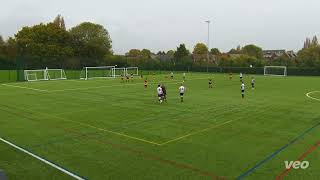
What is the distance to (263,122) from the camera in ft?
63.2

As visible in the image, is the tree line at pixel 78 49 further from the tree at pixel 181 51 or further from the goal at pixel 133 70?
the tree at pixel 181 51

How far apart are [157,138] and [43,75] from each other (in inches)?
1980

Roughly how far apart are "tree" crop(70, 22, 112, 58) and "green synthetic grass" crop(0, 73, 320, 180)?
7930cm

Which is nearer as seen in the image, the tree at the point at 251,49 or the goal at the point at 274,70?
the goal at the point at 274,70

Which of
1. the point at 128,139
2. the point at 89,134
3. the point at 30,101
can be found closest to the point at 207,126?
the point at 128,139

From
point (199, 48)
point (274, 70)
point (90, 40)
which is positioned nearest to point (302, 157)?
point (274, 70)

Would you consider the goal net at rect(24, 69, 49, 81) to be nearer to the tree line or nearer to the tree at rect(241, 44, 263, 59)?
the tree line

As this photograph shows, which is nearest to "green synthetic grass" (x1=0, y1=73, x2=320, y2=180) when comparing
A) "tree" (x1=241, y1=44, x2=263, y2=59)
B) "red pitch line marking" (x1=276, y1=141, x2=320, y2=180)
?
"red pitch line marking" (x1=276, y1=141, x2=320, y2=180)

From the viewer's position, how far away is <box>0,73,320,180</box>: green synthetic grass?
11188mm

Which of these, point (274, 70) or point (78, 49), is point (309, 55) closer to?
point (274, 70)

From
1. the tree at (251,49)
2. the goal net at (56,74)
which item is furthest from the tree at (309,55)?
the goal net at (56,74)

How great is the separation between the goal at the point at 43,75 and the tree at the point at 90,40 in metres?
38.2

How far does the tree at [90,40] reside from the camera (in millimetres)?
103550

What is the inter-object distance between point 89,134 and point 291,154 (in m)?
8.70
